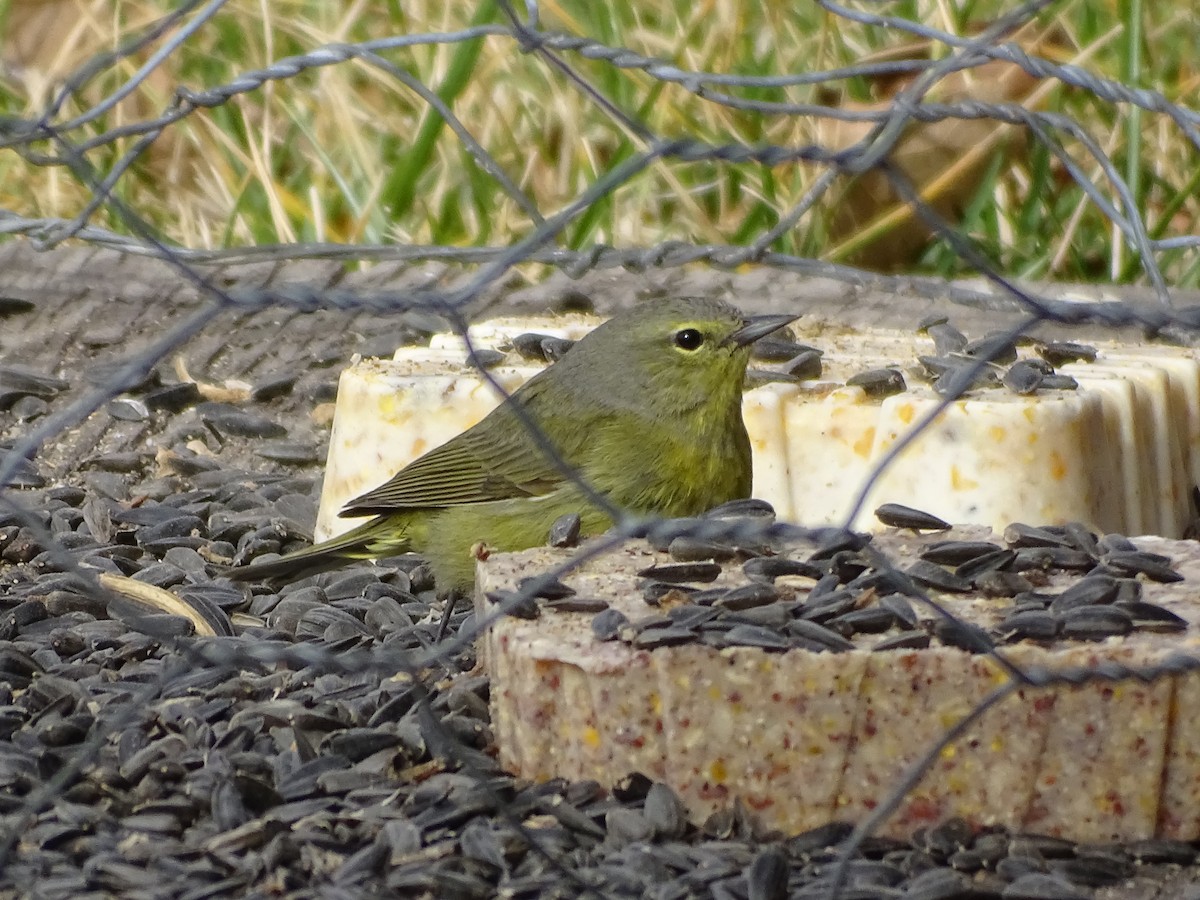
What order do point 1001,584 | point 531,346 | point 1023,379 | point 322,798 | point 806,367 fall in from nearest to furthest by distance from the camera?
point 322,798
point 1001,584
point 1023,379
point 806,367
point 531,346

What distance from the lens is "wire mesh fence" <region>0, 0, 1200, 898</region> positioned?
2.45 m

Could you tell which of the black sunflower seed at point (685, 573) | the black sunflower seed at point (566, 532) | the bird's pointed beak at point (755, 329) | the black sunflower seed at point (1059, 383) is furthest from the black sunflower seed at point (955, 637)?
the black sunflower seed at point (1059, 383)

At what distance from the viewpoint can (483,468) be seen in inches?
162

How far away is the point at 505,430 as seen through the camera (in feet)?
13.5

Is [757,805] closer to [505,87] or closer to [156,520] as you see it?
[156,520]

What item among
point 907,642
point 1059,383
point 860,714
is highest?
point 1059,383

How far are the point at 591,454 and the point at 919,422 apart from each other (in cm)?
85

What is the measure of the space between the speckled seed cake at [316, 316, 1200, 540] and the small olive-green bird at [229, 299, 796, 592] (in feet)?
0.54

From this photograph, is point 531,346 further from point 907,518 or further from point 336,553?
point 907,518

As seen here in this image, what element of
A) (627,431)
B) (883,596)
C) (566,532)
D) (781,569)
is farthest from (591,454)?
(883,596)

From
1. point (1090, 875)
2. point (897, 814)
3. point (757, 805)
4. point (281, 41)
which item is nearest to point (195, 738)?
point (757, 805)

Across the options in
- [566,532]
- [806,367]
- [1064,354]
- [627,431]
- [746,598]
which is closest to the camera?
[746,598]

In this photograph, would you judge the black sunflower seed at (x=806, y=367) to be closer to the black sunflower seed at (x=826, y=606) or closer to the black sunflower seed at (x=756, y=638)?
the black sunflower seed at (x=826, y=606)

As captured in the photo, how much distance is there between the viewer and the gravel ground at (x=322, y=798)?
8.17 feet
